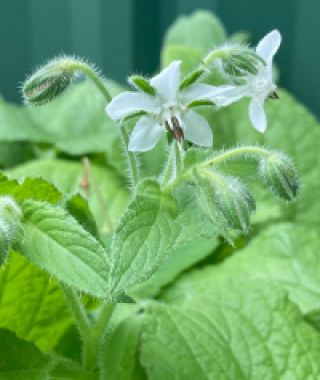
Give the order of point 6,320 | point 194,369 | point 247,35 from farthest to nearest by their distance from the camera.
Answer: point 247,35
point 6,320
point 194,369

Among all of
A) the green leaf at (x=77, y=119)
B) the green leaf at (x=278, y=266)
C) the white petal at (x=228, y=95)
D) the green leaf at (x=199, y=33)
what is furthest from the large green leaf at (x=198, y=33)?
the white petal at (x=228, y=95)

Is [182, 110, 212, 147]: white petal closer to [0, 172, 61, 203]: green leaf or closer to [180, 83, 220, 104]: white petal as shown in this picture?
[180, 83, 220, 104]: white petal

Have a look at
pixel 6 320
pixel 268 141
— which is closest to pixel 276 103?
pixel 268 141

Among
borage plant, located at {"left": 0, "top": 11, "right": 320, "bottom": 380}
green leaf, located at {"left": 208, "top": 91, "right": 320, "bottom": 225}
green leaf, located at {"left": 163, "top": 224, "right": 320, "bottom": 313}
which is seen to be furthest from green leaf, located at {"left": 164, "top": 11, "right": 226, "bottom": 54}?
borage plant, located at {"left": 0, "top": 11, "right": 320, "bottom": 380}

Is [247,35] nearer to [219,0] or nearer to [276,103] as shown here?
[219,0]

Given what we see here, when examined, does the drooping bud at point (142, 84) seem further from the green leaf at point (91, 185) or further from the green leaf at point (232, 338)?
the green leaf at point (91, 185)

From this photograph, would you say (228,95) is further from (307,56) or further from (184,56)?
(307,56)
